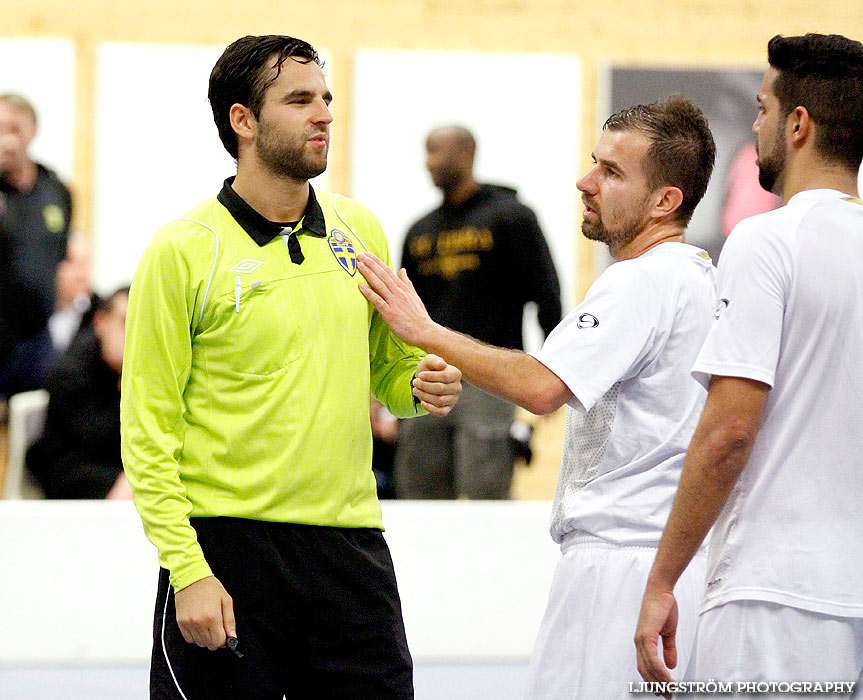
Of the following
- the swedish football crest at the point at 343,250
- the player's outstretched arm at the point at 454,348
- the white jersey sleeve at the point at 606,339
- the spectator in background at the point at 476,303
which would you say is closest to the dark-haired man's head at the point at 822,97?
the white jersey sleeve at the point at 606,339

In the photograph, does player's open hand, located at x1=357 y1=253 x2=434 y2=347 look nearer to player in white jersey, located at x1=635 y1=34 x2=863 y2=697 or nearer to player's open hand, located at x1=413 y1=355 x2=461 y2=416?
player's open hand, located at x1=413 y1=355 x2=461 y2=416

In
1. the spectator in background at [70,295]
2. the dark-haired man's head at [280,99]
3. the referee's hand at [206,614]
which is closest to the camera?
the referee's hand at [206,614]

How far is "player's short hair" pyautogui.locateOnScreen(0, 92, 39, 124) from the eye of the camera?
22.0 ft

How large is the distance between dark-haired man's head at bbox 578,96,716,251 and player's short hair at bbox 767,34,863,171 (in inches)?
20.1

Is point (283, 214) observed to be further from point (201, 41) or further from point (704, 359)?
point (201, 41)

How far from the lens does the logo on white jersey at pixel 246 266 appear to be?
2.23 meters

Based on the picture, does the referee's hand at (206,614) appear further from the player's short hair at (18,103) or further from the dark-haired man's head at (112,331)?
the player's short hair at (18,103)

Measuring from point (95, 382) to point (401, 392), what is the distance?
3.28m

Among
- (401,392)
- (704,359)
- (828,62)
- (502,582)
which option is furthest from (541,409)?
(502,582)

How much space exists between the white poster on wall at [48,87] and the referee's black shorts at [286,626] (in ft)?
17.6

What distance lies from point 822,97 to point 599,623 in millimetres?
1040

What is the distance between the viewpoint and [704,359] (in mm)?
1829

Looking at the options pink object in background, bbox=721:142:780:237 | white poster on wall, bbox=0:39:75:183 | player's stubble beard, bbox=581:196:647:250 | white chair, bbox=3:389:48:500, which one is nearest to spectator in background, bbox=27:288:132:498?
white chair, bbox=3:389:48:500

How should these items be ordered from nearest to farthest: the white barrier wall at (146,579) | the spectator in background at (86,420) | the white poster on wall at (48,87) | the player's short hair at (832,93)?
the player's short hair at (832,93) < the white barrier wall at (146,579) < the spectator in background at (86,420) < the white poster on wall at (48,87)
